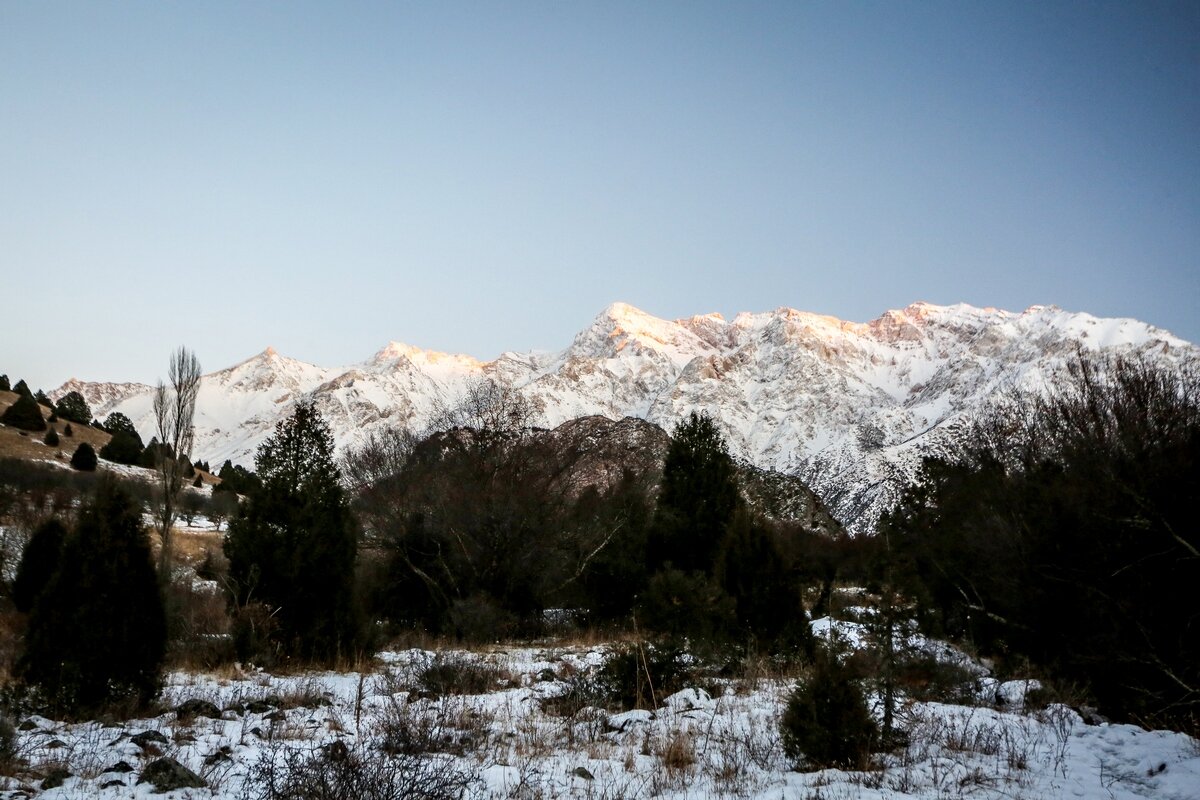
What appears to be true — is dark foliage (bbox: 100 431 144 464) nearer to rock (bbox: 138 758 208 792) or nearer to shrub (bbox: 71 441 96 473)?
shrub (bbox: 71 441 96 473)

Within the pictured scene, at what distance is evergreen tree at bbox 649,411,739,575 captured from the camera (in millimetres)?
22469

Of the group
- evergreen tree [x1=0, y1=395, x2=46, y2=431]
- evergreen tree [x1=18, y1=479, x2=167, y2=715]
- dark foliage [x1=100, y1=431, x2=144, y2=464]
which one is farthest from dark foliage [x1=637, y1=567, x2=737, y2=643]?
evergreen tree [x1=0, y1=395, x2=46, y2=431]

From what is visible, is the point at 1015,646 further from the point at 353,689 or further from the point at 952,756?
the point at 353,689

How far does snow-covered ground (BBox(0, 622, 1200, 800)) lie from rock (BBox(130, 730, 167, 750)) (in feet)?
0.13

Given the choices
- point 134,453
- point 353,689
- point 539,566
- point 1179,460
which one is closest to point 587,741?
point 353,689

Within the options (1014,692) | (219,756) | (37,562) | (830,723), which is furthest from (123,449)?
(830,723)

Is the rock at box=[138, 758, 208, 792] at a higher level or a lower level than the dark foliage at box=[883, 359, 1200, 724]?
lower

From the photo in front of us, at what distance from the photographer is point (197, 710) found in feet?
24.3

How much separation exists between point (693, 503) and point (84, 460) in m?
48.7

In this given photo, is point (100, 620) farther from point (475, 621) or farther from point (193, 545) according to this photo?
point (193, 545)

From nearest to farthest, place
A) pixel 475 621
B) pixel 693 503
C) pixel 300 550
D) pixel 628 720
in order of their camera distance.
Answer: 1. pixel 628 720
2. pixel 300 550
3. pixel 475 621
4. pixel 693 503

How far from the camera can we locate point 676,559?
22.8 meters

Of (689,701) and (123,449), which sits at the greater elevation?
(123,449)

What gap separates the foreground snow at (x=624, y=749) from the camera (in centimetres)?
524
